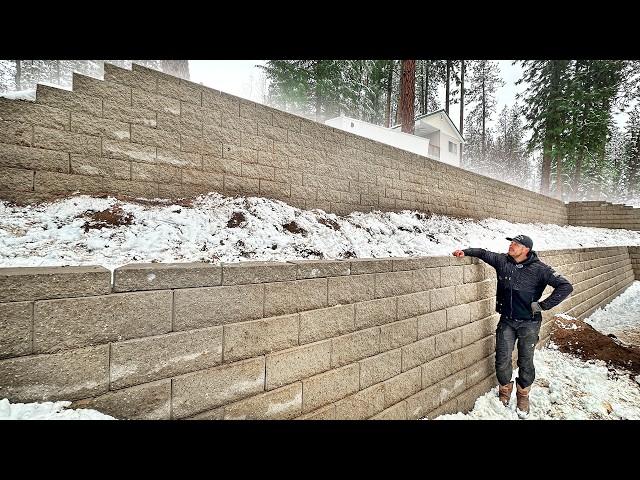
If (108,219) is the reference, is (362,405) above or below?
below

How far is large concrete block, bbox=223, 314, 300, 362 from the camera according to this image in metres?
2.17

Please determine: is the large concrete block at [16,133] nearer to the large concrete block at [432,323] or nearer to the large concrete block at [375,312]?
the large concrete block at [375,312]

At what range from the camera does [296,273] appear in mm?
2545

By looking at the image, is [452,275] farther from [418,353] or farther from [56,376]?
[56,376]

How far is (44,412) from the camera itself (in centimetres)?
153

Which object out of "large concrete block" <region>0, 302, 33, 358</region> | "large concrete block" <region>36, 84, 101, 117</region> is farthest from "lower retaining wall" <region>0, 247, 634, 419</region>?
"large concrete block" <region>36, 84, 101, 117</region>

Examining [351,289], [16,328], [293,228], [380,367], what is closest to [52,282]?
[16,328]

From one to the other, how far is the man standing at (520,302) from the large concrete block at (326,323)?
2.26 meters

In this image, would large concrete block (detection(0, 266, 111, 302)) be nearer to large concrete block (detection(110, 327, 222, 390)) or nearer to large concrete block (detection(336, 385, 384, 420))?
large concrete block (detection(110, 327, 222, 390))

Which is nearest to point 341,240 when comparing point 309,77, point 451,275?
point 451,275

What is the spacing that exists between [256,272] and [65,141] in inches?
128

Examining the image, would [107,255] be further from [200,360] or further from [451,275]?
[451,275]

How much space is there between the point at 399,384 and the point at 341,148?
482 centimetres

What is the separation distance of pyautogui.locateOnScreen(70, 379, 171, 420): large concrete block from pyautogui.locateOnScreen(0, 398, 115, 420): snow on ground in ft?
0.12
